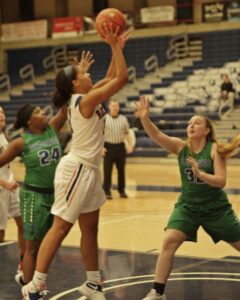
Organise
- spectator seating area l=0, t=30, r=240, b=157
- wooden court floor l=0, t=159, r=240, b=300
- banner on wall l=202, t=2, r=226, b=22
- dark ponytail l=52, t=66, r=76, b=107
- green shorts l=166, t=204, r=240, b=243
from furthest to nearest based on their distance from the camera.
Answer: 1. banner on wall l=202, t=2, r=226, b=22
2. spectator seating area l=0, t=30, r=240, b=157
3. wooden court floor l=0, t=159, r=240, b=300
4. green shorts l=166, t=204, r=240, b=243
5. dark ponytail l=52, t=66, r=76, b=107

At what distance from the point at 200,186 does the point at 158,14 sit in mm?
22857

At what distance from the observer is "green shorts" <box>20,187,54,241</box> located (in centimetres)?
581

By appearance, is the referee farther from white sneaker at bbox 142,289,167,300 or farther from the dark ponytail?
white sneaker at bbox 142,289,167,300

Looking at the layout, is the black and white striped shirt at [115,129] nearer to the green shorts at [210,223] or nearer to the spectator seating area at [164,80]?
the green shorts at [210,223]

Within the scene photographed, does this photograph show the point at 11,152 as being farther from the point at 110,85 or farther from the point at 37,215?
the point at 110,85

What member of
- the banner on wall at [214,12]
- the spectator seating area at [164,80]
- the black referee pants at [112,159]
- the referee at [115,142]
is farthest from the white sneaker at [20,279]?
the banner on wall at [214,12]

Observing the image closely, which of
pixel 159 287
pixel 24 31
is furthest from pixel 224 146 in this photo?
pixel 24 31

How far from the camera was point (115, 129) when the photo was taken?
42.5 feet

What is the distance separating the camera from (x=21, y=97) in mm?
29328

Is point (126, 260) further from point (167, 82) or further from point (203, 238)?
point (167, 82)

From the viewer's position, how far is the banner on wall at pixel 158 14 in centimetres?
2775

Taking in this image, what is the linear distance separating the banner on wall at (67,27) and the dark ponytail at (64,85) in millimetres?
24313

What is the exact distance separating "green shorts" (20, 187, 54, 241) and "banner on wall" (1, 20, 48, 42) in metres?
25.5

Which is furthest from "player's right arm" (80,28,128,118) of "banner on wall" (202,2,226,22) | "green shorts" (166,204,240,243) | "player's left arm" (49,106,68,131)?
"banner on wall" (202,2,226,22)
